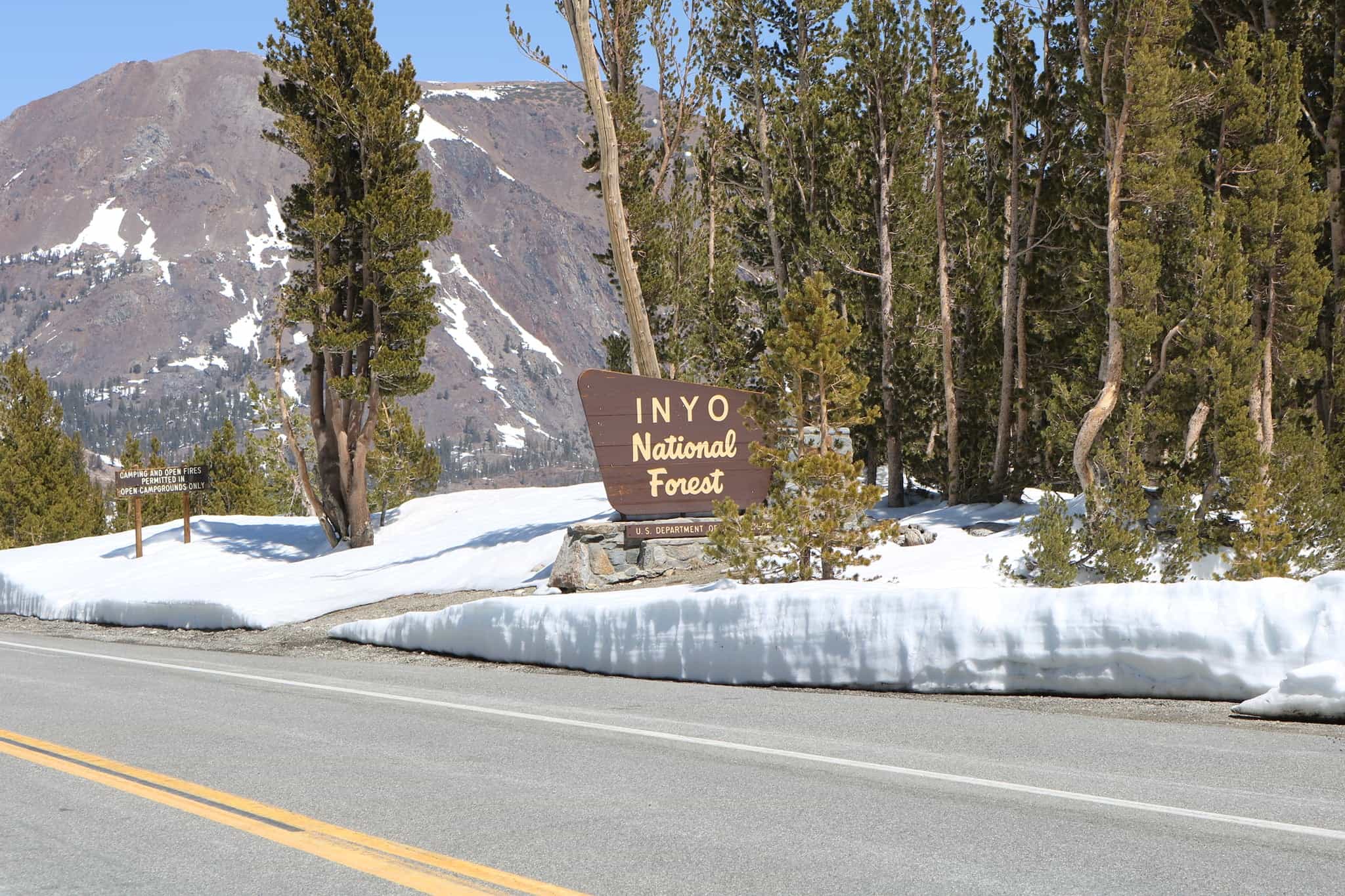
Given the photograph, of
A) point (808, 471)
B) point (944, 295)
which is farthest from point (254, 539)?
point (808, 471)

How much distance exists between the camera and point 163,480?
3038 centimetres

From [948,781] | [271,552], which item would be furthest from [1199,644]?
[271,552]

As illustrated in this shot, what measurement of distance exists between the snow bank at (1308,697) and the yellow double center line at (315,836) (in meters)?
5.51

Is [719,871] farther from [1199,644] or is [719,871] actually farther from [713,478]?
[713,478]

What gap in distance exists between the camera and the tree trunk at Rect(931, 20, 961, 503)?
67.1ft

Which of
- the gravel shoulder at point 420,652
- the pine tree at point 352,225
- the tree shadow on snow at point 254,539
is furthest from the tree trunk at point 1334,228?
the tree shadow on snow at point 254,539

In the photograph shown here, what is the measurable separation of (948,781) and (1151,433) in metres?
12.6

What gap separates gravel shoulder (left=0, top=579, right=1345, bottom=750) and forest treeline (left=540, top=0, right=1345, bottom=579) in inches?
→ 215

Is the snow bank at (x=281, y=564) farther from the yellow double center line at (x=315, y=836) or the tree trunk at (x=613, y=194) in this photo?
the yellow double center line at (x=315, y=836)

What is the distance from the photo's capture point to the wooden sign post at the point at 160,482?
1180 inches

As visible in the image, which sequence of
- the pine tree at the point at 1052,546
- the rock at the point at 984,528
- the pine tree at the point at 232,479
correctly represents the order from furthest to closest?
the pine tree at the point at 232,479 < the rock at the point at 984,528 < the pine tree at the point at 1052,546

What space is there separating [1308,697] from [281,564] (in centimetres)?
2451

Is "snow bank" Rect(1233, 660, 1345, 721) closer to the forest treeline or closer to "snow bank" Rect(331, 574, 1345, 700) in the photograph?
"snow bank" Rect(331, 574, 1345, 700)

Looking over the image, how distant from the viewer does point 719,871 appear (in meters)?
4.38
